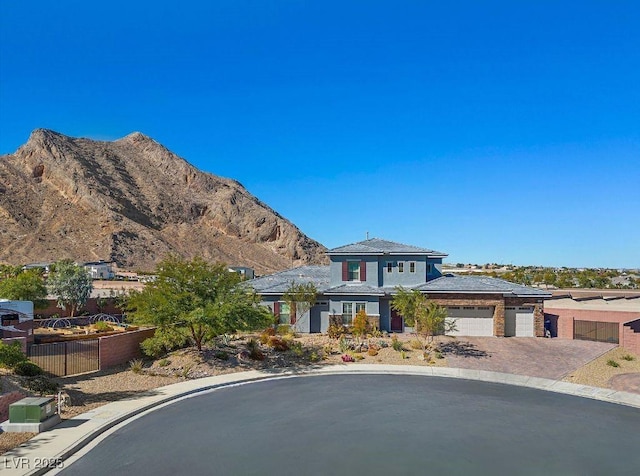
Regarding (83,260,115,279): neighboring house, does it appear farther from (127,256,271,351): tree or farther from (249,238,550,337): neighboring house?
(127,256,271,351): tree

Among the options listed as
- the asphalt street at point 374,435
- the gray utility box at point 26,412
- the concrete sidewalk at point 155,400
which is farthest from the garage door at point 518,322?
the gray utility box at point 26,412

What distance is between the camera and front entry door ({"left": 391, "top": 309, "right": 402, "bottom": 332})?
34.9 meters

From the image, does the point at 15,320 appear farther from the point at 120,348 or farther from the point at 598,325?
the point at 598,325

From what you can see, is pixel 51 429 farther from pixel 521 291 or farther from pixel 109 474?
pixel 521 291

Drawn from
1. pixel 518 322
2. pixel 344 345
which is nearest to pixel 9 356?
pixel 344 345

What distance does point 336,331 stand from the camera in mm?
32531

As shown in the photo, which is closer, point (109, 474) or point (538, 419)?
point (109, 474)

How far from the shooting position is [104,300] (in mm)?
46125

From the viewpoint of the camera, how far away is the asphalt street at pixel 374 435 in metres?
13.2

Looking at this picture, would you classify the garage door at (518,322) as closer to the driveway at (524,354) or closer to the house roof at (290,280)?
the driveway at (524,354)

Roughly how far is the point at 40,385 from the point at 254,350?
35.9 ft

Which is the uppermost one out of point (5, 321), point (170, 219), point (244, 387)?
point (170, 219)

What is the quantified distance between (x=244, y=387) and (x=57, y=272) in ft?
101

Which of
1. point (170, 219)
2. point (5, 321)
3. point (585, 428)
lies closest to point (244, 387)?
point (585, 428)
